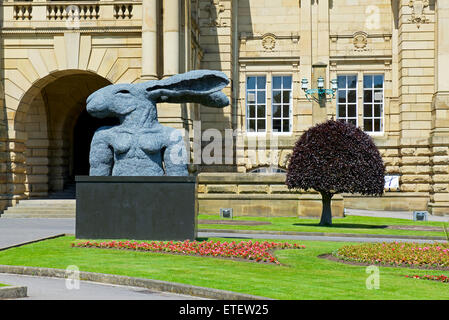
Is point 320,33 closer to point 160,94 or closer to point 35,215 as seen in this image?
point 35,215

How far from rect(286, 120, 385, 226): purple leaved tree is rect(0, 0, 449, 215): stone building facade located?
3.52m

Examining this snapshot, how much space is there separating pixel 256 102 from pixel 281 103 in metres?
1.36

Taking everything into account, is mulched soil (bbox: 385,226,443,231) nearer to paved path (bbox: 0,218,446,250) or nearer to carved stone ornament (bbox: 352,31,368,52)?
paved path (bbox: 0,218,446,250)

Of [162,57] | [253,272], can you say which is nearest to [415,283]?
[253,272]

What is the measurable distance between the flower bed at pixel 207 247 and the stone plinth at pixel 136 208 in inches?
24.5

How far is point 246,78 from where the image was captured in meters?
38.8

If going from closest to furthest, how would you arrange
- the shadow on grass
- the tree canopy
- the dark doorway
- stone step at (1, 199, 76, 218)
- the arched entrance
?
the shadow on grass < the tree canopy < stone step at (1, 199, 76, 218) < the arched entrance < the dark doorway

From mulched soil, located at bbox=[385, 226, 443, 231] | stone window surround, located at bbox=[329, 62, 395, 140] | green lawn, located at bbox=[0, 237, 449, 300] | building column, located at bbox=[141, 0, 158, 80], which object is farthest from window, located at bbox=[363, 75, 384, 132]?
green lawn, located at bbox=[0, 237, 449, 300]

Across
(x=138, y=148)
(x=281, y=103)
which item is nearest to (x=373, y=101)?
(x=281, y=103)

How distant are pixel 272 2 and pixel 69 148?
1347 centimetres

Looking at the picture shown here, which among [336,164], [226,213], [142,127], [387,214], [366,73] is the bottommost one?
[387,214]

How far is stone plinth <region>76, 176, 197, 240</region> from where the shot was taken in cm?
1697

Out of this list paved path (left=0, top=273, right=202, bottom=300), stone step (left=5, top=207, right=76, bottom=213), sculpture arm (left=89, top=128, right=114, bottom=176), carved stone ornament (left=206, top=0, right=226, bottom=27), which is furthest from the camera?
carved stone ornament (left=206, top=0, right=226, bottom=27)
